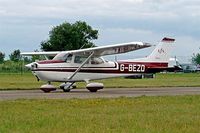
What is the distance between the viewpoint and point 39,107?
1841 cm

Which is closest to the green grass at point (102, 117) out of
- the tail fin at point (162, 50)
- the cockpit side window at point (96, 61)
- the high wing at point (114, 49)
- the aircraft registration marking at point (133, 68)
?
the high wing at point (114, 49)

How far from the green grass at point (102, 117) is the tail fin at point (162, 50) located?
15.7 meters

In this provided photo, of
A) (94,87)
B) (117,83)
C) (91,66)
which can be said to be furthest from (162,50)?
(117,83)

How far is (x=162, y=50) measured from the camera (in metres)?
36.3

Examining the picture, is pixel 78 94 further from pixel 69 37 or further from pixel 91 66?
pixel 69 37

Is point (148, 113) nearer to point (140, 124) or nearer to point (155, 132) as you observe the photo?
point (140, 124)

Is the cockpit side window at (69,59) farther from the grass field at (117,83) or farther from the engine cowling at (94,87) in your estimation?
the grass field at (117,83)

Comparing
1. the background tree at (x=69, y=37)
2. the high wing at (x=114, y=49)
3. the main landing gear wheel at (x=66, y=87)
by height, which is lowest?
the main landing gear wheel at (x=66, y=87)

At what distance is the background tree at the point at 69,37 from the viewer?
97438 mm

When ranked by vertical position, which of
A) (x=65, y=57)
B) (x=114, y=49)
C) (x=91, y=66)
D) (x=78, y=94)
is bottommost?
Result: (x=78, y=94)

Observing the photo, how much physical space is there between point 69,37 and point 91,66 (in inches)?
2552

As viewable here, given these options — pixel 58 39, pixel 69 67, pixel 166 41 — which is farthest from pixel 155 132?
pixel 58 39

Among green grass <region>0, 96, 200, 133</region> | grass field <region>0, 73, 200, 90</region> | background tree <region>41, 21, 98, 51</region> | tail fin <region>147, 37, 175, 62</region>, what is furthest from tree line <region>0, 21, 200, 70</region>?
green grass <region>0, 96, 200, 133</region>

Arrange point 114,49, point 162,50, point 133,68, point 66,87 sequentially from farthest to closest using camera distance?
point 162,50 < point 133,68 < point 114,49 < point 66,87
